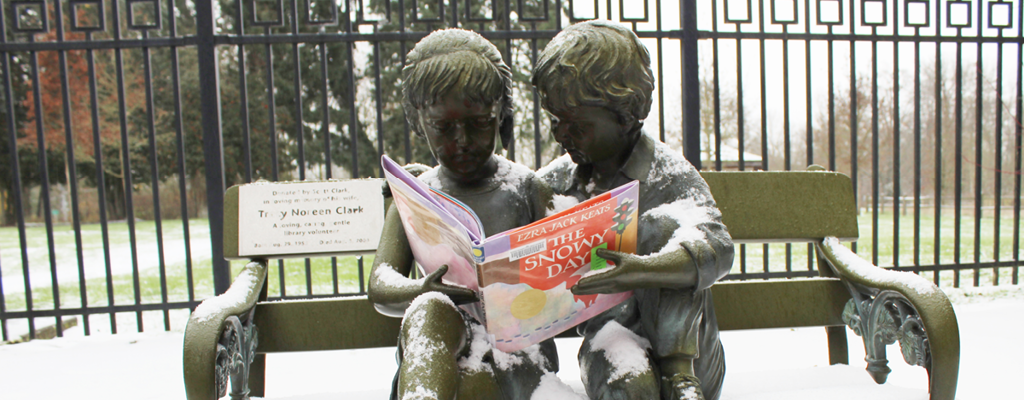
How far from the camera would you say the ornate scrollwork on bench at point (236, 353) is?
4.44 ft

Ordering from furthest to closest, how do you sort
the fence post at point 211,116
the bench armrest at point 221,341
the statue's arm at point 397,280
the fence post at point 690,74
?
1. the fence post at point 690,74
2. the fence post at point 211,116
3. the bench armrest at point 221,341
4. the statue's arm at point 397,280

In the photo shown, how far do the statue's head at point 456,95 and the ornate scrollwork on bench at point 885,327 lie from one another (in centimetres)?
128

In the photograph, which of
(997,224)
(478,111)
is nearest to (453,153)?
(478,111)

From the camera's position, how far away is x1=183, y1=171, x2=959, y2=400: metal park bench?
136 centimetres

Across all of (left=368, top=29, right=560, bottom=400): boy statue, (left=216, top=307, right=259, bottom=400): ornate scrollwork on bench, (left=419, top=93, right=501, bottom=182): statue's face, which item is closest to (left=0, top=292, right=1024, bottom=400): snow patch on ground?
(left=216, top=307, right=259, bottom=400): ornate scrollwork on bench

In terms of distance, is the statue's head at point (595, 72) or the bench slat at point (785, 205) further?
the bench slat at point (785, 205)

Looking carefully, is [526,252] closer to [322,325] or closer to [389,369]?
[322,325]

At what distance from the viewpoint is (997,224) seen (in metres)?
3.85

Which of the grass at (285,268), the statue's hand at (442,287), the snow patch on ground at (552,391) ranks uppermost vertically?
the statue's hand at (442,287)

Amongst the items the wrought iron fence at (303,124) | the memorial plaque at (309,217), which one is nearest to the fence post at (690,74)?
the wrought iron fence at (303,124)

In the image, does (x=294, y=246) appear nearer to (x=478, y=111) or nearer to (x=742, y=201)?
(x=478, y=111)

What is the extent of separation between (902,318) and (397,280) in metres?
1.42


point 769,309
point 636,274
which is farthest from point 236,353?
point 769,309

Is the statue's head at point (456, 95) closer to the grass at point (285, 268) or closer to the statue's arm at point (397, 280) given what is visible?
the statue's arm at point (397, 280)
